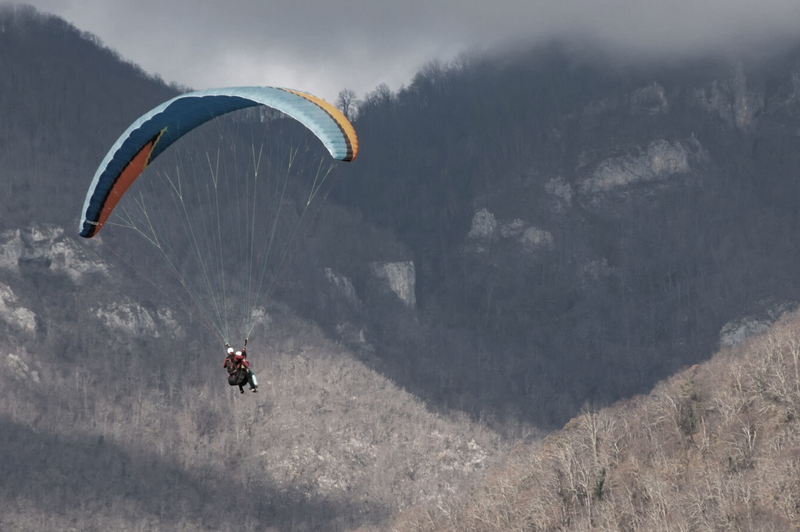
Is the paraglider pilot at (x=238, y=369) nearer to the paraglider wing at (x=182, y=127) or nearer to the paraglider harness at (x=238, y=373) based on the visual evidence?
the paraglider harness at (x=238, y=373)

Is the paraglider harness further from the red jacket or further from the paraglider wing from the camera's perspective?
the paraglider wing

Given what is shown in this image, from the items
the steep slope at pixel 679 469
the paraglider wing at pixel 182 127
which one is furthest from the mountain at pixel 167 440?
the paraglider wing at pixel 182 127

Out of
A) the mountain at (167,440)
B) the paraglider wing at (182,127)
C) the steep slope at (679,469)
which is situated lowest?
the steep slope at (679,469)

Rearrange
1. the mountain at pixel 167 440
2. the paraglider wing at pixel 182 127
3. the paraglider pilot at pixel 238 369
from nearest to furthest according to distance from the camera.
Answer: the paraglider pilot at pixel 238 369
the paraglider wing at pixel 182 127
the mountain at pixel 167 440

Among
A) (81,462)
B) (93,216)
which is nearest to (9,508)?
(81,462)

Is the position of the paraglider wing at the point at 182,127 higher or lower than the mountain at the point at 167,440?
lower

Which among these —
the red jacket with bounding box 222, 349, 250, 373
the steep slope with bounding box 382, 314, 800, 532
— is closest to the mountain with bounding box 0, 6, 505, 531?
the steep slope with bounding box 382, 314, 800, 532

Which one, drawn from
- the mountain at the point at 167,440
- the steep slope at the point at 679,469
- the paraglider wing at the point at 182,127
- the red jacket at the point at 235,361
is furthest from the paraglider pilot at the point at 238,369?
the mountain at the point at 167,440

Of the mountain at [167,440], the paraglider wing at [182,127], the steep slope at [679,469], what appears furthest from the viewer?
the mountain at [167,440]

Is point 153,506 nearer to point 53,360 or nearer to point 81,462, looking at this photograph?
point 81,462

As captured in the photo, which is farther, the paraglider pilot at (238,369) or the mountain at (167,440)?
the mountain at (167,440)
